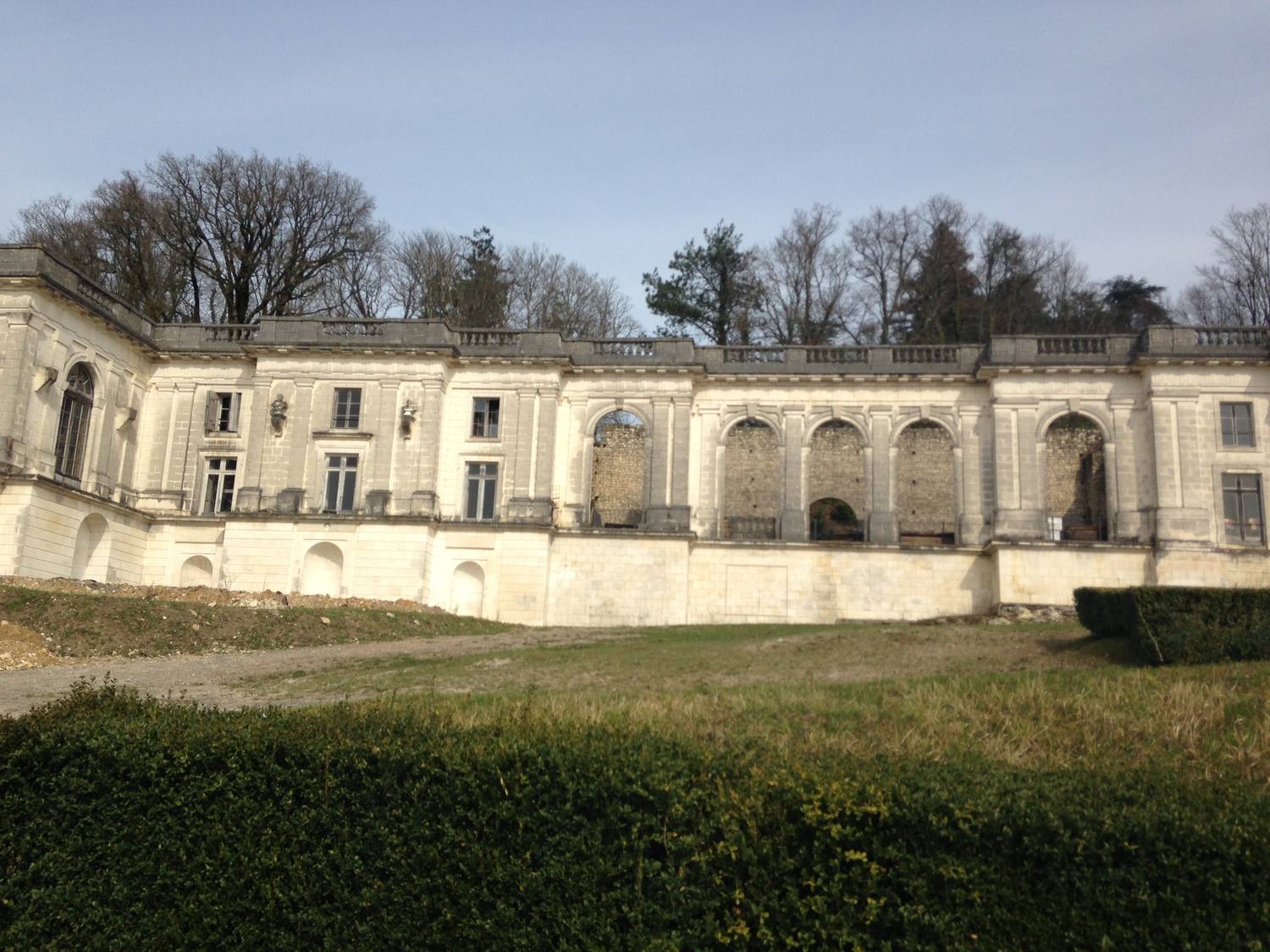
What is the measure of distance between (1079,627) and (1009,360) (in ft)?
43.3

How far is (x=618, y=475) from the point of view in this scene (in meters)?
42.7

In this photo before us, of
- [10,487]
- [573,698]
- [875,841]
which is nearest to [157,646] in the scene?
A: [10,487]

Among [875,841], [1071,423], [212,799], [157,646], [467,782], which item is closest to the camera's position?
[875,841]

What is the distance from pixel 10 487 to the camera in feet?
108

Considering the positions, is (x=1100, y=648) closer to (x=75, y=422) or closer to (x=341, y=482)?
(x=341, y=482)

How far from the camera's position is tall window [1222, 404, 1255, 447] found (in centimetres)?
3475

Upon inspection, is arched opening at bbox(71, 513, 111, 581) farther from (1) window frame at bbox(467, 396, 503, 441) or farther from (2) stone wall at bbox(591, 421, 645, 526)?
(2) stone wall at bbox(591, 421, 645, 526)

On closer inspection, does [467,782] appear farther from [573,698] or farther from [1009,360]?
[1009,360]

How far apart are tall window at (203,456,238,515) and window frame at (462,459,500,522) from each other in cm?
826

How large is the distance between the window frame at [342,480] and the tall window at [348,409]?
0.98 m

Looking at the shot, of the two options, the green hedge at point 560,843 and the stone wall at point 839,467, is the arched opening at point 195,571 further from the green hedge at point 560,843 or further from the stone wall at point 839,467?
the green hedge at point 560,843

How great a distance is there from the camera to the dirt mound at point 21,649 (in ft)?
75.2

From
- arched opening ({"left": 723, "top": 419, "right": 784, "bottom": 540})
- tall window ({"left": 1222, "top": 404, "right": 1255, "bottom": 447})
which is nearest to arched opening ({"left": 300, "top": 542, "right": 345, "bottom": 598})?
arched opening ({"left": 723, "top": 419, "right": 784, "bottom": 540})

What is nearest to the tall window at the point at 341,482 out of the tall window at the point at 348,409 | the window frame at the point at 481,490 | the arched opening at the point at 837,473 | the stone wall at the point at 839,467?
the tall window at the point at 348,409
